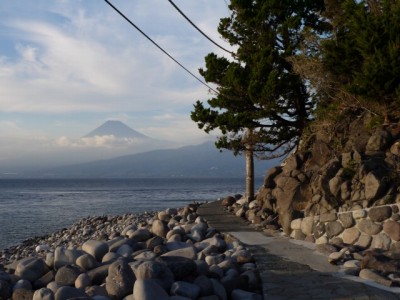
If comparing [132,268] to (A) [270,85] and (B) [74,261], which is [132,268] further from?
(A) [270,85]

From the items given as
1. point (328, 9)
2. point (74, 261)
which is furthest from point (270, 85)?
point (74, 261)

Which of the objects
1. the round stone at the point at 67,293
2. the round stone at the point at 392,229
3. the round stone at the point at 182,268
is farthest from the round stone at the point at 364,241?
the round stone at the point at 67,293

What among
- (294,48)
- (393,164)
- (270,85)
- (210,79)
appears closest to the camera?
(393,164)

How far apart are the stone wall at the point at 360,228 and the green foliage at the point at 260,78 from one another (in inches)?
173

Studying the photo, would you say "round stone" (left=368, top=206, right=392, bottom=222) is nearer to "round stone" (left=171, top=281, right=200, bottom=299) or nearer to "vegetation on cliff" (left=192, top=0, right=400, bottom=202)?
"vegetation on cliff" (left=192, top=0, right=400, bottom=202)

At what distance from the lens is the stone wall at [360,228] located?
9.02m

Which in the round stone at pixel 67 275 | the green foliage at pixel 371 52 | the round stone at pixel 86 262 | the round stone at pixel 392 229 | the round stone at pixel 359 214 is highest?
the green foliage at pixel 371 52

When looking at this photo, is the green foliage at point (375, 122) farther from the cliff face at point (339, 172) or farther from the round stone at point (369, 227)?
the round stone at point (369, 227)

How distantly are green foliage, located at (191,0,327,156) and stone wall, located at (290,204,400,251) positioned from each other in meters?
4.40

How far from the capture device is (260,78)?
13.5 meters

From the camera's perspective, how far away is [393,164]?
10.0 m

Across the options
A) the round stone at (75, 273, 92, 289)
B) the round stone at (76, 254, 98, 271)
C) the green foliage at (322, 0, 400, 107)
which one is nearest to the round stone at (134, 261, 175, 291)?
the round stone at (75, 273, 92, 289)

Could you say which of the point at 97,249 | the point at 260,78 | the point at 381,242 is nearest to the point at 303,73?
the point at 260,78

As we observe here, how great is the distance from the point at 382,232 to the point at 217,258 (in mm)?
3274
